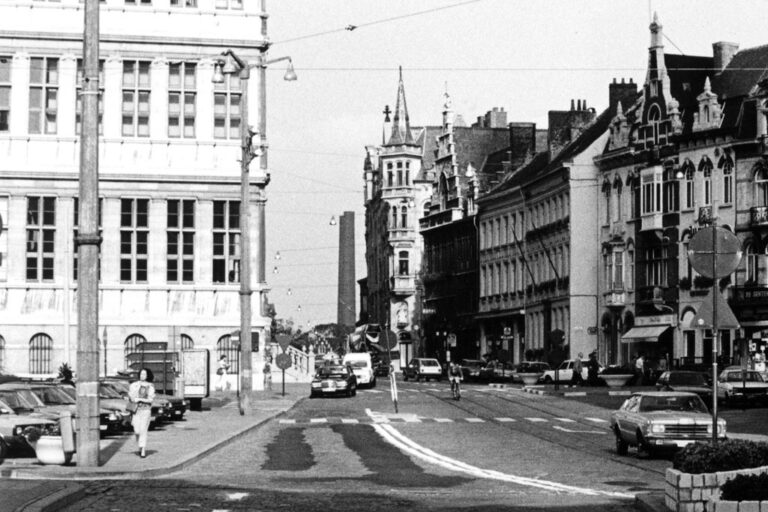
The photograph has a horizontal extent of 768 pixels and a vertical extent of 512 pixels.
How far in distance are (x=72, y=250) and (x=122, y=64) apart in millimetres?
8516

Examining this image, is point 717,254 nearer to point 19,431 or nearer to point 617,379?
point 19,431

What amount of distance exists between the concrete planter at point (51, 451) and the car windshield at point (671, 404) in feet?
36.0

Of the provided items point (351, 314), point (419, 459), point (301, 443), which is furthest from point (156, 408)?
point (351, 314)

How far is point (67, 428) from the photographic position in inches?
1020

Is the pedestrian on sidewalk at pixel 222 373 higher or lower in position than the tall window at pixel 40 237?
lower

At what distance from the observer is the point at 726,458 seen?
17719 millimetres

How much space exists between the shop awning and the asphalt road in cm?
3623

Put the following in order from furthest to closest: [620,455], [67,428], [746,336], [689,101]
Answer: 1. [689,101]
2. [746,336]
3. [620,455]
4. [67,428]

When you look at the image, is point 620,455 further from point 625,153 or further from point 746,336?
point 625,153

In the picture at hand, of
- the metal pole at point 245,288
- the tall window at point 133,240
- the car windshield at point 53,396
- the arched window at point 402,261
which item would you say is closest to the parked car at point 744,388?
the metal pole at point 245,288

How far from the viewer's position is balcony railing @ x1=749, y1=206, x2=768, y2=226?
254 ft

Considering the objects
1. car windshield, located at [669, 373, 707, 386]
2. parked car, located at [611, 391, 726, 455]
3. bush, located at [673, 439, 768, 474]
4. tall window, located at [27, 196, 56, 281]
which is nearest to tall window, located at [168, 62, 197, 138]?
tall window, located at [27, 196, 56, 281]

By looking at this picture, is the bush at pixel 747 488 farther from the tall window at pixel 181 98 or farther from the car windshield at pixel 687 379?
the tall window at pixel 181 98

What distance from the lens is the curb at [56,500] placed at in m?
18.1
